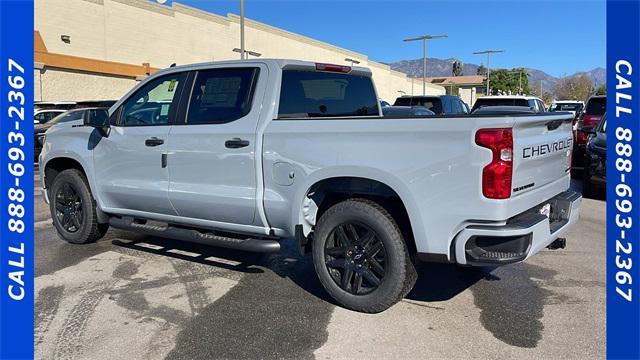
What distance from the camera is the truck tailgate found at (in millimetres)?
3532

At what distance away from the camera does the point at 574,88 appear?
279 feet

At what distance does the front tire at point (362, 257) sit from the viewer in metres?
3.89

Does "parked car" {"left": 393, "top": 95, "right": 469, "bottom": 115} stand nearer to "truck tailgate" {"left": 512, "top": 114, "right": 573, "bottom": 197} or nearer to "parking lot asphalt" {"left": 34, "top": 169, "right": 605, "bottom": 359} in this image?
"parking lot asphalt" {"left": 34, "top": 169, "right": 605, "bottom": 359}

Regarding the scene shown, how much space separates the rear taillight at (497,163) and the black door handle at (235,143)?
1953 millimetres

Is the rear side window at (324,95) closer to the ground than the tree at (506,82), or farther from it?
closer to the ground

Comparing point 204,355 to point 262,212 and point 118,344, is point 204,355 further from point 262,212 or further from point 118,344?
point 262,212

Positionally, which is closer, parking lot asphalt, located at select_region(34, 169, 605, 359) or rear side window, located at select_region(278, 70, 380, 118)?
parking lot asphalt, located at select_region(34, 169, 605, 359)

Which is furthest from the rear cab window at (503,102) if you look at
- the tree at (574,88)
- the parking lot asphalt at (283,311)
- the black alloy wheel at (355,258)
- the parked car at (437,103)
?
the tree at (574,88)

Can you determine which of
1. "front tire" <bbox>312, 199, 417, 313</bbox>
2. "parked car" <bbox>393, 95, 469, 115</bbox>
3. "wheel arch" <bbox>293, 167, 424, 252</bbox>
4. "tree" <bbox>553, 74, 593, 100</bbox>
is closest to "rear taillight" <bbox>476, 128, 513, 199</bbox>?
"wheel arch" <bbox>293, 167, 424, 252</bbox>

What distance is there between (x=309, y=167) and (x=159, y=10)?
31.8 meters

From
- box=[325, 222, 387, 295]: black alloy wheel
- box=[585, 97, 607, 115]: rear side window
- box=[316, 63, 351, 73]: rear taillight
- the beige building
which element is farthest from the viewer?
the beige building

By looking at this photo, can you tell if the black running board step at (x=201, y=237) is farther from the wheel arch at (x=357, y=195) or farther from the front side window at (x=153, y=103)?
the front side window at (x=153, y=103)

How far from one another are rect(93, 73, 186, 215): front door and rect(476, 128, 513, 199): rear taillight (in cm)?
298

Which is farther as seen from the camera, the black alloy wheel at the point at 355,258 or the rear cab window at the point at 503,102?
the rear cab window at the point at 503,102
